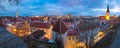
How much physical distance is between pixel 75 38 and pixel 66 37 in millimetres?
1397

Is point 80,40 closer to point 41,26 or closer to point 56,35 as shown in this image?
point 56,35

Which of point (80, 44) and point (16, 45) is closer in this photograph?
point (16, 45)

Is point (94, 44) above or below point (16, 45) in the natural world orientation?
below

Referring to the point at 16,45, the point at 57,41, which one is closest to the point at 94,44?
the point at 57,41

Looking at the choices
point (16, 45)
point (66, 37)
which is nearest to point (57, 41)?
point (66, 37)

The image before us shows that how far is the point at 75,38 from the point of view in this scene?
47.6 m

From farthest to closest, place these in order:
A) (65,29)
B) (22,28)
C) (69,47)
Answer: (22,28) → (65,29) → (69,47)

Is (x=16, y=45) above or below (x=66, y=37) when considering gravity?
above

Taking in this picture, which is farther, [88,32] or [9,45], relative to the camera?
[88,32]

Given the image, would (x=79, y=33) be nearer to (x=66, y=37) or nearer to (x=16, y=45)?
(x=66, y=37)

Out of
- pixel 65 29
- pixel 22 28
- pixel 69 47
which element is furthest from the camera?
pixel 22 28

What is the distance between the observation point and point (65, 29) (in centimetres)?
5094

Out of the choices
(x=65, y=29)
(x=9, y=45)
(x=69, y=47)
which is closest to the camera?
(x=9, y=45)

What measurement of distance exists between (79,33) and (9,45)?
39823mm
